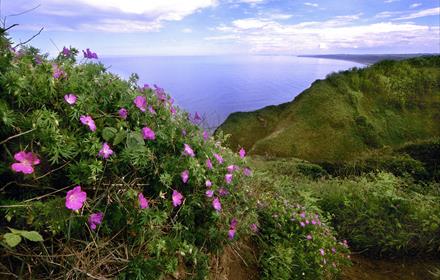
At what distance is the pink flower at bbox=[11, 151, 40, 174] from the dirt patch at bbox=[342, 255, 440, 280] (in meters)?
4.04

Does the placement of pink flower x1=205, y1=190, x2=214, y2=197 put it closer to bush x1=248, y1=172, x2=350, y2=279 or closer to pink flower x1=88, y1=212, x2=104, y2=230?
pink flower x1=88, y1=212, x2=104, y2=230

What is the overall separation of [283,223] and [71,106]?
239 cm

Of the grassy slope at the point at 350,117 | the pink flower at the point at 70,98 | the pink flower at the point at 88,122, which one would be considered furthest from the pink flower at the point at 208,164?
→ the grassy slope at the point at 350,117

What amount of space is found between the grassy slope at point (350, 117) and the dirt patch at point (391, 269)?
541 centimetres

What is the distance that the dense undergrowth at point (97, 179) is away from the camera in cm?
164

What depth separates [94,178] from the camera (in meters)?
1.71

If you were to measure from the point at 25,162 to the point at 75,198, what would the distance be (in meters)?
0.26

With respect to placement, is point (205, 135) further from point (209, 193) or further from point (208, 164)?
point (209, 193)

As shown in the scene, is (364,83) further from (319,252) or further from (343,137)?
(319,252)

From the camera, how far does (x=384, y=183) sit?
6.02 meters

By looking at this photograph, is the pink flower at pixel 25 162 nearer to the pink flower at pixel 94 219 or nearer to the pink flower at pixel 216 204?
the pink flower at pixel 94 219

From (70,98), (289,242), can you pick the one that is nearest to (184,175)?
(70,98)

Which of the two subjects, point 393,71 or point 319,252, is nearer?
point 319,252

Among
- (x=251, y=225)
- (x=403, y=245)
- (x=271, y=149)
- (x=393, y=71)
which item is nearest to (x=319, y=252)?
(x=251, y=225)
